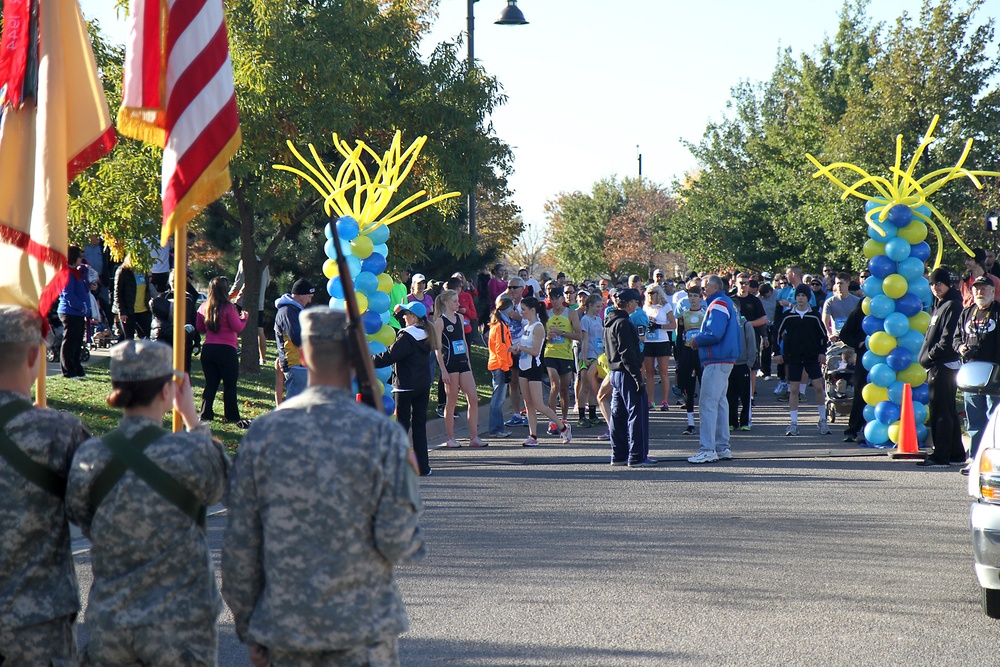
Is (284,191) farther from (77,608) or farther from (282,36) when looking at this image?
(77,608)

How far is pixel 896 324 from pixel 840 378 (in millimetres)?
2626

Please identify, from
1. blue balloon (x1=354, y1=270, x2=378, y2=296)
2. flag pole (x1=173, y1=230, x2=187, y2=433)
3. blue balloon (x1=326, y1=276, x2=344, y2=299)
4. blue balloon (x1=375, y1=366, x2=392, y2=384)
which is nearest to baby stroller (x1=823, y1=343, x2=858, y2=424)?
blue balloon (x1=375, y1=366, x2=392, y2=384)

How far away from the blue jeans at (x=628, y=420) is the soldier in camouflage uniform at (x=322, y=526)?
898 cm

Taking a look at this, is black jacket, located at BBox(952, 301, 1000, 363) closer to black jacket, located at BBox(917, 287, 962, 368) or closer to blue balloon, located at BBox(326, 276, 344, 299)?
black jacket, located at BBox(917, 287, 962, 368)

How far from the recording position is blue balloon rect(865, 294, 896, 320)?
13.3 m

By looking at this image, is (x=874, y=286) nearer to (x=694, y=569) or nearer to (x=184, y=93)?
(x=694, y=569)

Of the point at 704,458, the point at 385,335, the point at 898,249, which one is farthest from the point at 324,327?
the point at 898,249

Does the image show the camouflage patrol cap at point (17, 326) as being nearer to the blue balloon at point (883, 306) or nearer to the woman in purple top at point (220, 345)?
the woman in purple top at point (220, 345)

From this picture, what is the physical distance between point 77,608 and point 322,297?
22.0 metres

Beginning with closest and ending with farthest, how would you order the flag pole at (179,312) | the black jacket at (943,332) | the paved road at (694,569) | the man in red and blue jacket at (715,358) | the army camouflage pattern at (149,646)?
1. the army camouflage pattern at (149,646)
2. the flag pole at (179,312)
3. the paved road at (694,569)
4. the black jacket at (943,332)
5. the man in red and blue jacket at (715,358)

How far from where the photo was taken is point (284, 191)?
1723cm

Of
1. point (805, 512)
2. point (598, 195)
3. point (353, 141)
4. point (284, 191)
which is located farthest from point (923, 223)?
point (598, 195)

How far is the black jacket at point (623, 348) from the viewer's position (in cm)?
1242

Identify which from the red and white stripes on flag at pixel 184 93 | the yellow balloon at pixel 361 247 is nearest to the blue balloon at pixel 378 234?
the yellow balloon at pixel 361 247
